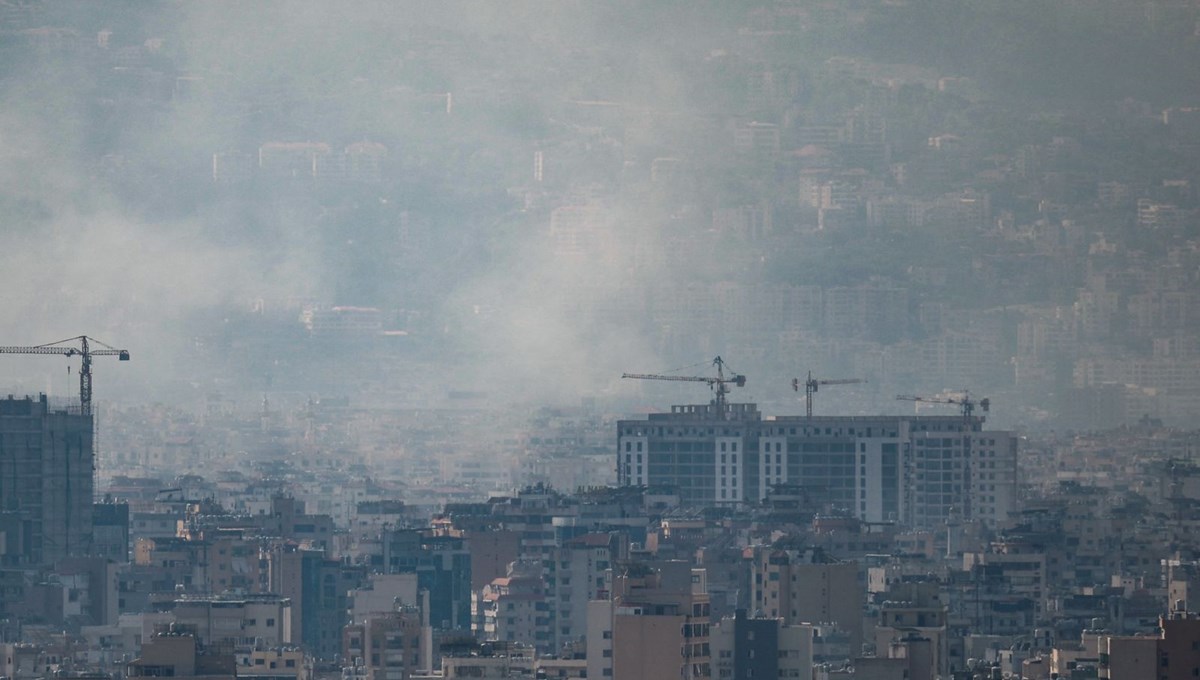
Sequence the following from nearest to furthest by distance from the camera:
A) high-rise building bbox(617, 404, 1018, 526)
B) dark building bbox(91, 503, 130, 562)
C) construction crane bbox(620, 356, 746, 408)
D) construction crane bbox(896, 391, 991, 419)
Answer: dark building bbox(91, 503, 130, 562), high-rise building bbox(617, 404, 1018, 526), construction crane bbox(896, 391, 991, 419), construction crane bbox(620, 356, 746, 408)

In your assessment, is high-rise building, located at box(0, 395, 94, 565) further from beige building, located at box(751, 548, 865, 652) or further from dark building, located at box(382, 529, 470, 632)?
beige building, located at box(751, 548, 865, 652)

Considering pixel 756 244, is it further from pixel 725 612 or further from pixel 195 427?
pixel 725 612

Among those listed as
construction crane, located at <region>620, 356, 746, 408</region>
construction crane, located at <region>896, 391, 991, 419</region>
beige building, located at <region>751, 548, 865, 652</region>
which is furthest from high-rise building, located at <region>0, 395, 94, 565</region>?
construction crane, located at <region>896, 391, 991, 419</region>

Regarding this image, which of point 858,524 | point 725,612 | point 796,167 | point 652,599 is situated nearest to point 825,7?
point 796,167

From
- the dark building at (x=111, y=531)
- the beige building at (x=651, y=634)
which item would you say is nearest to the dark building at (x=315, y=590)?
the dark building at (x=111, y=531)

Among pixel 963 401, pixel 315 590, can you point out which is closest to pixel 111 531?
pixel 315 590
